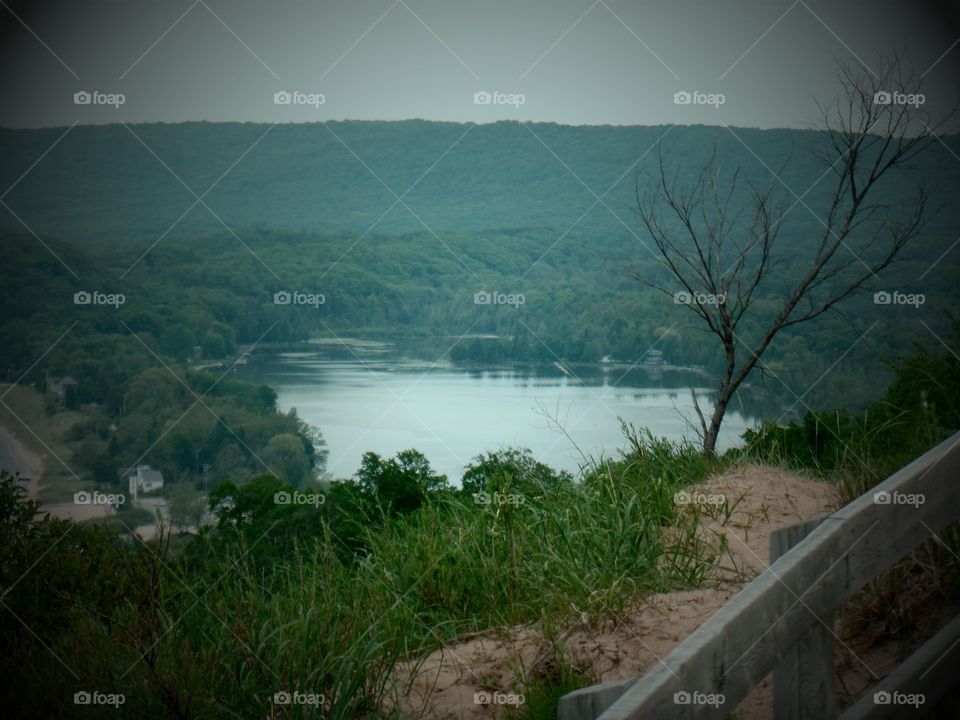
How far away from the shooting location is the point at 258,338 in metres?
29.6

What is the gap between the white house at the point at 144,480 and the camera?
19078 millimetres

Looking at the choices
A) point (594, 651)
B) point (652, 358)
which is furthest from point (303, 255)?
point (594, 651)

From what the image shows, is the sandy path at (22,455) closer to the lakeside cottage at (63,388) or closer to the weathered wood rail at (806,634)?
the lakeside cottage at (63,388)

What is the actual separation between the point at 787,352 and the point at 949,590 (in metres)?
8.48

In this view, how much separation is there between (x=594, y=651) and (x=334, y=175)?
33164 millimetres

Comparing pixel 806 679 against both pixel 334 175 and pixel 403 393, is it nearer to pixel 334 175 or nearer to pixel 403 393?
pixel 403 393

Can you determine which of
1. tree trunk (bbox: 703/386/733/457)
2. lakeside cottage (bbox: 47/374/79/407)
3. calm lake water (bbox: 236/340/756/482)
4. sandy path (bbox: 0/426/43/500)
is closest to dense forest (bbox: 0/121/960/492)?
lakeside cottage (bbox: 47/374/79/407)

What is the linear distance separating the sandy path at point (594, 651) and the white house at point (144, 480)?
16.7m

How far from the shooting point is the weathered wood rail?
1.37 metres

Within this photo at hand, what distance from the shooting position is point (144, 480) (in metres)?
19.8

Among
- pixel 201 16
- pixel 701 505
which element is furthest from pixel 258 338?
pixel 701 505

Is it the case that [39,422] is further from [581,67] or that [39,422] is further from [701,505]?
[701,505]

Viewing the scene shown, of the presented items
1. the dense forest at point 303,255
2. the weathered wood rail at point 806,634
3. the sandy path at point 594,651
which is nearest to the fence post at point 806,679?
the weathered wood rail at point 806,634

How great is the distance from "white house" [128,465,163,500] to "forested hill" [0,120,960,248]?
9505 mm
